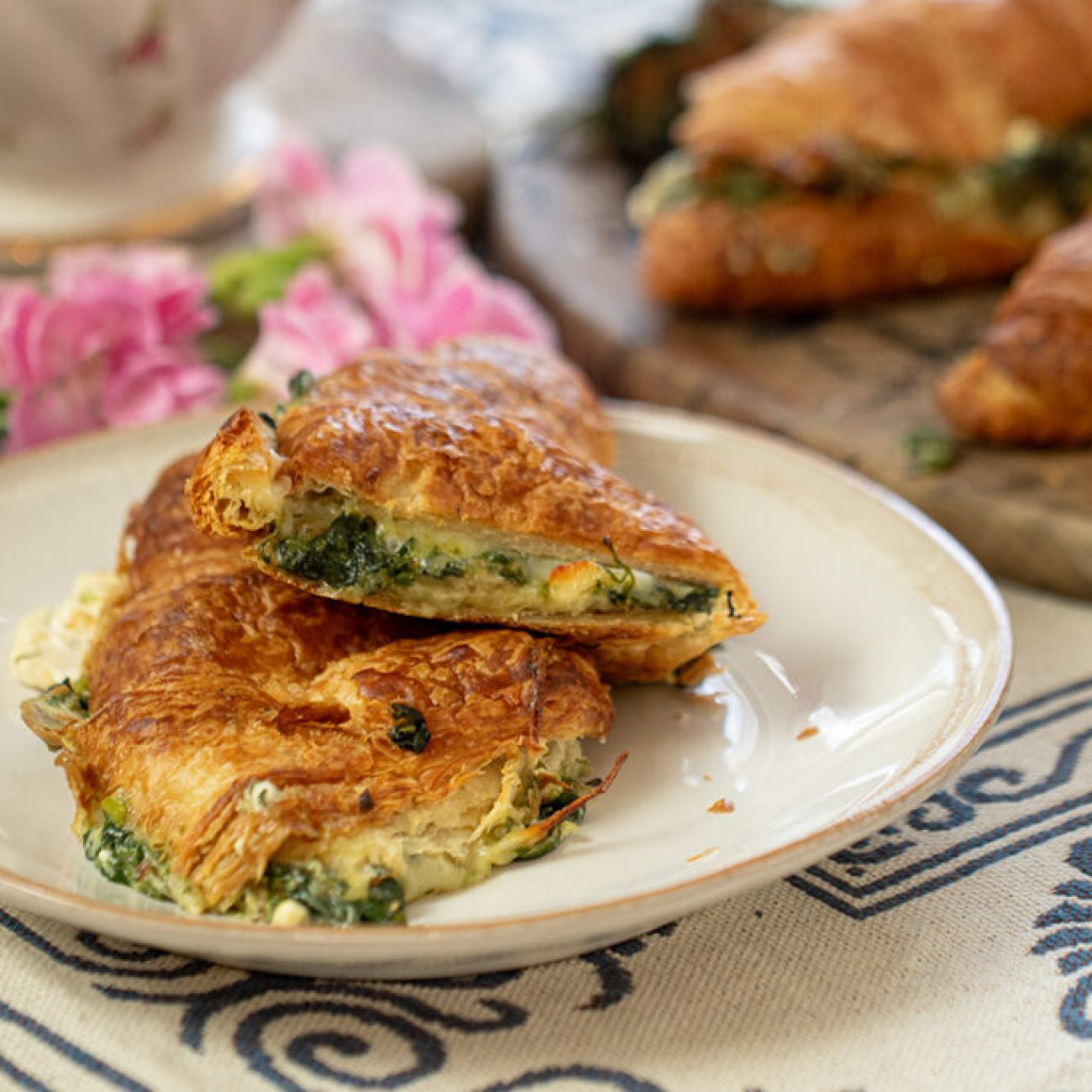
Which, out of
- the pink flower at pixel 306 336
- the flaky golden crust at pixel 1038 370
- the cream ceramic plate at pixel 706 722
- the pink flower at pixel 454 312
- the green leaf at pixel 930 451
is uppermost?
the pink flower at pixel 306 336

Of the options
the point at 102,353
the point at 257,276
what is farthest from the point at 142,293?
the point at 257,276

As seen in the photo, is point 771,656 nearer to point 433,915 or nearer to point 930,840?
point 930,840

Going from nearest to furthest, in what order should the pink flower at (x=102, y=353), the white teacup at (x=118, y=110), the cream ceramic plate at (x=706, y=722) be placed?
1. the cream ceramic plate at (x=706, y=722)
2. the pink flower at (x=102, y=353)
3. the white teacup at (x=118, y=110)

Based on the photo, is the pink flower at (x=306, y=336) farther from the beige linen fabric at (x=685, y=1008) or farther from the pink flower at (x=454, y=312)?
the beige linen fabric at (x=685, y=1008)

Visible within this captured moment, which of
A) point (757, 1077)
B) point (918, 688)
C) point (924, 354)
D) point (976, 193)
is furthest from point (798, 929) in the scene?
point (976, 193)

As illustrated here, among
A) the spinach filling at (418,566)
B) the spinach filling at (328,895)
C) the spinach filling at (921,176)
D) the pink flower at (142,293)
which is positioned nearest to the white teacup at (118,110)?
the pink flower at (142,293)

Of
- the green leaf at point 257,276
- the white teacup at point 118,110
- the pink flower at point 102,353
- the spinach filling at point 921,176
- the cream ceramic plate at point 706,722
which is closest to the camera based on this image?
the cream ceramic plate at point 706,722

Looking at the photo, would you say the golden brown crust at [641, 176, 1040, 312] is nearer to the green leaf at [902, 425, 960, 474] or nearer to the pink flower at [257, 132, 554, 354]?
the pink flower at [257, 132, 554, 354]
